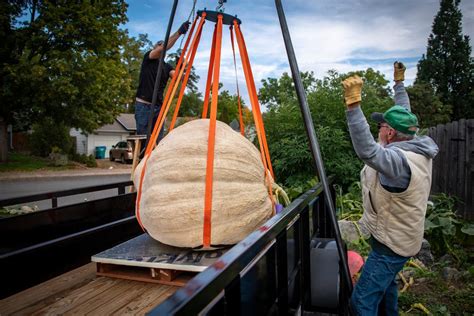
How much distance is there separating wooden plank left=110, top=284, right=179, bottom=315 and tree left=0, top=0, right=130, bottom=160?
20.3 metres

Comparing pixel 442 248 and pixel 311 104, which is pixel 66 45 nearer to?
pixel 311 104

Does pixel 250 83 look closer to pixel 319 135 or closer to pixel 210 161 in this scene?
pixel 210 161

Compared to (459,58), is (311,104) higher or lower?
lower

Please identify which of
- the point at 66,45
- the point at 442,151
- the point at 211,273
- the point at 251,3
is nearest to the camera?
the point at 211,273

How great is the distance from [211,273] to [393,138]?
85.3 inches

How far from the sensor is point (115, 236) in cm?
288

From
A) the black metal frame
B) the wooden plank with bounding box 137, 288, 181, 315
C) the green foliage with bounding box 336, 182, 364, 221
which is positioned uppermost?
the black metal frame

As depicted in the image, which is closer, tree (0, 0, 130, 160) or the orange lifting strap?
the orange lifting strap

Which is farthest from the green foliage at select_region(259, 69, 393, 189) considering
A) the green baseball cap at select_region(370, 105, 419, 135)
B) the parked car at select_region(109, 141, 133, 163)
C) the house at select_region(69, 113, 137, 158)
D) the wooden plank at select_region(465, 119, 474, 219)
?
the house at select_region(69, 113, 137, 158)

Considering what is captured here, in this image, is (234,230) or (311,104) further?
(311,104)

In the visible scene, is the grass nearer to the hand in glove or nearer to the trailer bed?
the hand in glove

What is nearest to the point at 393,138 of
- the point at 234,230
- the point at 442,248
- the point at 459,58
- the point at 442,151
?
the point at 234,230

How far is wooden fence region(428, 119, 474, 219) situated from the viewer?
21.4 feet

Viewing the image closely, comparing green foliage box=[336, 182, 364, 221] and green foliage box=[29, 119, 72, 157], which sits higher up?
green foliage box=[29, 119, 72, 157]
